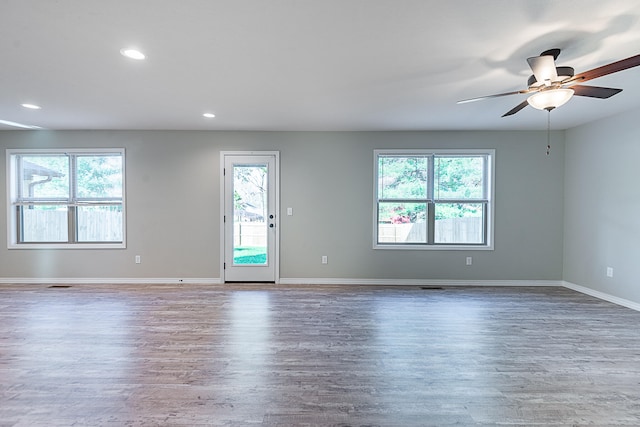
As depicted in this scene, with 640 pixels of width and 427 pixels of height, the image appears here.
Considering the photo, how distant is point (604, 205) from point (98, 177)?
747 centimetres

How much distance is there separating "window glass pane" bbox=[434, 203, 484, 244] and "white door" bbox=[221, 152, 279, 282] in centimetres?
264

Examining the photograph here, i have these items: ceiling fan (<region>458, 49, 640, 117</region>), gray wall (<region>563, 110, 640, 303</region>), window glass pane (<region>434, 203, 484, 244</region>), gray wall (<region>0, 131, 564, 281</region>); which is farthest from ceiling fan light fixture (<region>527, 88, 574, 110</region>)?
window glass pane (<region>434, 203, 484, 244</region>)

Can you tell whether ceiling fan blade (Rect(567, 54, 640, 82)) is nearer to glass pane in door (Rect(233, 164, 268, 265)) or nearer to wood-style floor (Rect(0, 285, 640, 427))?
wood-style floor (Rect(0, 285, 640, 427))

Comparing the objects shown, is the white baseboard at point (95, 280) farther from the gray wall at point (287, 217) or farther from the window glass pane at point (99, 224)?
the window glass pane at point (99, 224)

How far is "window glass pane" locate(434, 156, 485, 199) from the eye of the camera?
5.11m

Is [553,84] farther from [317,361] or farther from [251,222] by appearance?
[251,222]

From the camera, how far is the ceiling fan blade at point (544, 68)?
2.20 metres

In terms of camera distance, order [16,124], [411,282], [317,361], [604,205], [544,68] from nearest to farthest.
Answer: [544,68], [317,361], [604,205], [16,124], [411,282]

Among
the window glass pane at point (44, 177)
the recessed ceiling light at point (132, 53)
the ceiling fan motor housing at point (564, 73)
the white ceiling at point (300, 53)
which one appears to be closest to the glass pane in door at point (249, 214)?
the white ceiling at point (300, 53)

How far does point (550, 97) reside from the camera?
2.40 m

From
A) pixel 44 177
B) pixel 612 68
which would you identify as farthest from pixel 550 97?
pixel 44 177

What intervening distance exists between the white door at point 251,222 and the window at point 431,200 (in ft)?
5.55

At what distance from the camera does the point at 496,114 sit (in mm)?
4031

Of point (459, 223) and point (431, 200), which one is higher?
point (431, 200)
